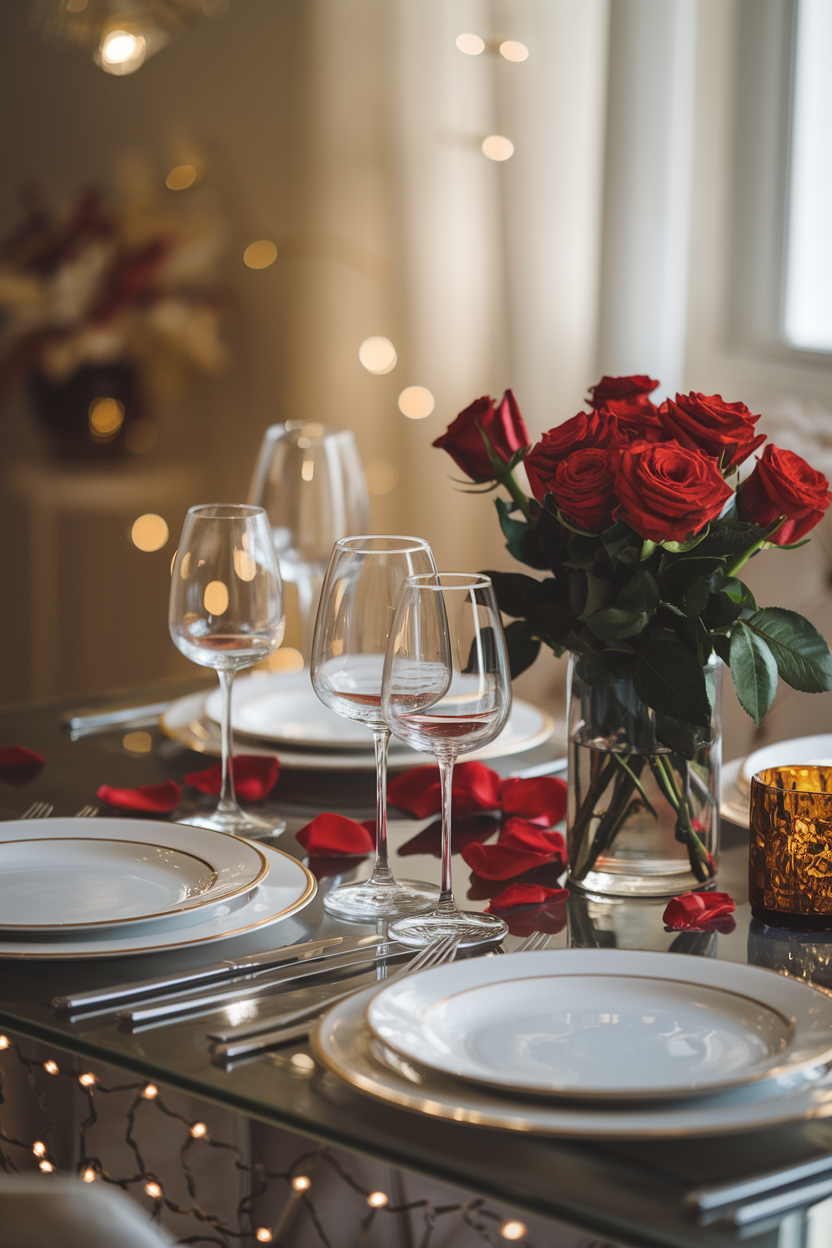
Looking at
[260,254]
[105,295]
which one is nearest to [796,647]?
[260,254]

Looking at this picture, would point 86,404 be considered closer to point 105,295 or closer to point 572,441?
point 105,295

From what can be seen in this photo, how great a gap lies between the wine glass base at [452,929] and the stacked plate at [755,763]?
283mm

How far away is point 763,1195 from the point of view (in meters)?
0.52

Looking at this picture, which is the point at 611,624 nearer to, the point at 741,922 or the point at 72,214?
the point at 741,922

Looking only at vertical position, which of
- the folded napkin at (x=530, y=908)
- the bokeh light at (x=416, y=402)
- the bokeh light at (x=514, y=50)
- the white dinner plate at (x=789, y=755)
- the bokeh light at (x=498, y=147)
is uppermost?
the bokeh light at (x=514, y=50)

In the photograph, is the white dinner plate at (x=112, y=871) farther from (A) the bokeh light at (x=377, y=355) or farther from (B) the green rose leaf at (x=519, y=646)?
(A) the bokeh light at (x=377, y=355)

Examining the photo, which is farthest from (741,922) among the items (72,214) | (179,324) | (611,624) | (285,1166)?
(72,214)

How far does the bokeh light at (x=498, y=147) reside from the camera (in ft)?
7.91

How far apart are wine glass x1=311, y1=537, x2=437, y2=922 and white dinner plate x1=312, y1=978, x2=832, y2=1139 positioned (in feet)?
0.85

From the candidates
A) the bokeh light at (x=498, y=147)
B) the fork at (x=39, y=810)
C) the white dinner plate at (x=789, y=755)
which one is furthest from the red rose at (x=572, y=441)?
the bokeh light at (x=498, y=147)

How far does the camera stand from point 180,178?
296 centimetres

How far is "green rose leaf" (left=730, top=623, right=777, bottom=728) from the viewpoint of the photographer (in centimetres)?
84

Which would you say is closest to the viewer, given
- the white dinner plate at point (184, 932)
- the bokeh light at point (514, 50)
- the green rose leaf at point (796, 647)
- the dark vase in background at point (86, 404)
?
the white dinner plate at point (184, 932)

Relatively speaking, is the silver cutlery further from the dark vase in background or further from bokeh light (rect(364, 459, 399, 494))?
the dark vase in background
